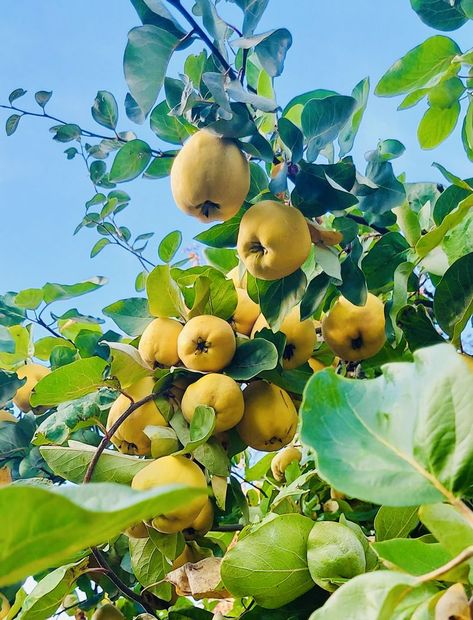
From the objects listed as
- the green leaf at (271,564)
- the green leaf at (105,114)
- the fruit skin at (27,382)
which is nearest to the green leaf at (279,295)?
the green leaf at (271,564)

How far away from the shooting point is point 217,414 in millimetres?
1039

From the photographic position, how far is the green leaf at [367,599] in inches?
17.0

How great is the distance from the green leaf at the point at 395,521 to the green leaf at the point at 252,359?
297 mm

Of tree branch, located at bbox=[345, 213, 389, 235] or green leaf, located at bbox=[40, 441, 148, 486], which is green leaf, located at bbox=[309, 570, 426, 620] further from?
tree branch, located at bbox=[345, 213, 389, 235]

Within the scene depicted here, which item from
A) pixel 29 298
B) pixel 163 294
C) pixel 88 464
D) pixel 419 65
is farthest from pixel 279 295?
pixel 29 298

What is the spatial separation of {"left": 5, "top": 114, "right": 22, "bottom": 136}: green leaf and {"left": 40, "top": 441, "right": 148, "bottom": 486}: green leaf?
982 millimetres

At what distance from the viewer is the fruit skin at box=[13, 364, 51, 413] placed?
64.0 inches

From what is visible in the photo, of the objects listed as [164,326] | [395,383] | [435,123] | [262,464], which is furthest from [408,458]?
[262,464]

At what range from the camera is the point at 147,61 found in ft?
3.31

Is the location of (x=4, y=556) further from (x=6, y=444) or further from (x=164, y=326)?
(x=6, y=444)

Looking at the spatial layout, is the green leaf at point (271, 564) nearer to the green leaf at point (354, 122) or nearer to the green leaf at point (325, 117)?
the green leaf at point (325, 117)

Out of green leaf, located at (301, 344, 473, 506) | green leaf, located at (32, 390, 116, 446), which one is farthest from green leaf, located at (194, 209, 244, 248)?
green leaf, located at (301, 344, 473, 506)

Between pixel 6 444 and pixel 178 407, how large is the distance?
51 centimetres

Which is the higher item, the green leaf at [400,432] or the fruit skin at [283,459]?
the green leaf at [400,432]
